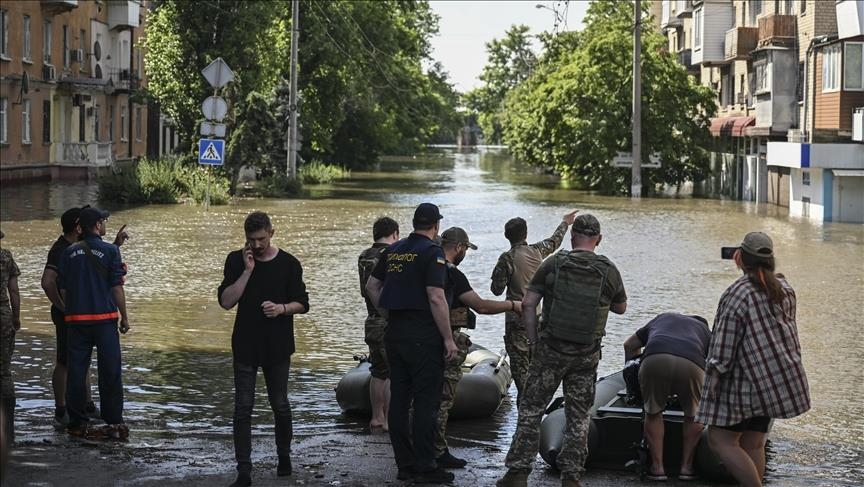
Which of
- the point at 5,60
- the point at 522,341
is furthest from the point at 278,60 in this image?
the point at 522,341

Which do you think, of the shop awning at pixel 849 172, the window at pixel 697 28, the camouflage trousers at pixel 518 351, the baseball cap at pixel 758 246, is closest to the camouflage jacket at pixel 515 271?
the camouflage trousers at pixel 518 351

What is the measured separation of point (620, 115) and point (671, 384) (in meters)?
45.4

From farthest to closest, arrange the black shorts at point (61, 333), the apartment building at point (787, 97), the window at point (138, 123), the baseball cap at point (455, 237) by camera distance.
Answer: the window at point (138, 123)
the apartment building at point (787, 97)
the black shorts at point (61, 333)
the baseball cap at point (455, 237)

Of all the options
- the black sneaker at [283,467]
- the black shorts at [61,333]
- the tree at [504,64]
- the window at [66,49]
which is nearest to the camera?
the black sneaker at [283,467]

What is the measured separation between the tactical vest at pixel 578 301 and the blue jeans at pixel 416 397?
77 centimetres

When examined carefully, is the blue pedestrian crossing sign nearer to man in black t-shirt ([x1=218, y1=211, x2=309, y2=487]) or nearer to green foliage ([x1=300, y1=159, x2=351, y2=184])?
green foliage ([x1=300, y1=159, x2=351, y2=184])

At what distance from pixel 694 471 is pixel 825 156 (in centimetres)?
3116

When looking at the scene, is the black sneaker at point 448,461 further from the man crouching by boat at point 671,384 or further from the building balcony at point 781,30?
the building balcony at point 781,30

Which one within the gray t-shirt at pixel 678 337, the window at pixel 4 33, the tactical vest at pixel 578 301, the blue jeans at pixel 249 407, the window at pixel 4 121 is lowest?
the blue jeans at pixel 249 407

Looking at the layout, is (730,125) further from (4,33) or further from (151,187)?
(4,33)

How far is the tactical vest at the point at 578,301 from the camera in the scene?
8383 millimetres

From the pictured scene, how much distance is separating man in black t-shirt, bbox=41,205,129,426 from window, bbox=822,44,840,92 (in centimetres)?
3236

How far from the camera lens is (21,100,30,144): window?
49.7 meters

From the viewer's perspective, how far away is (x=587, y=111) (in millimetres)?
54938
